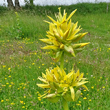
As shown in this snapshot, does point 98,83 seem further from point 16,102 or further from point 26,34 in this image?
point 26,34

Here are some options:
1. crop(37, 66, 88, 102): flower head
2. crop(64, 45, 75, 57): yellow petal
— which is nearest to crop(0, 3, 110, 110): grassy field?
crop(37, 66, 88, 102): flower head

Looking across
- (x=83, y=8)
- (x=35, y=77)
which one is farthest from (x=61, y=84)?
(x=83, y=8)

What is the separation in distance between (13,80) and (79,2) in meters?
13.2

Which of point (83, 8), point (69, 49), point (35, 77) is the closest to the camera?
point (69, 49)

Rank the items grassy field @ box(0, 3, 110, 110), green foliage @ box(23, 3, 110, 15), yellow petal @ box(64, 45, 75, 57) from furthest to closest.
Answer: green foliage @ box(23, 3, 110, 15) < grassy field @ box(0, 3, 110, 110) < yellow petal @ box(64, 45, 75, 57)

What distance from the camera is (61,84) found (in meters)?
0.71

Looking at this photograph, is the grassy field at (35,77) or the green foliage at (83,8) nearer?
the grassy field at (35,77)

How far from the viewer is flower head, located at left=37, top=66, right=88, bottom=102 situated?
70cm

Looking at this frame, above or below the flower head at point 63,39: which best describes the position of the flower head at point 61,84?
below

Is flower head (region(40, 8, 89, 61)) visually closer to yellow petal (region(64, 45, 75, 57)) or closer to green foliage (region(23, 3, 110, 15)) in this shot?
yellow petal (region(64, 45, 75, 57))

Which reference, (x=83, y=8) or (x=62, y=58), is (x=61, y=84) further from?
(x=83, y=8)

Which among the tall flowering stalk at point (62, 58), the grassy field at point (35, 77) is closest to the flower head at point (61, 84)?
the tall flowering stalk at point (62, 58)

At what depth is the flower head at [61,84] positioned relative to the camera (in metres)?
0.70

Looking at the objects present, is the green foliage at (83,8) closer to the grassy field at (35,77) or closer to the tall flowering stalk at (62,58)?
the grassy field at (35,77)
